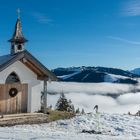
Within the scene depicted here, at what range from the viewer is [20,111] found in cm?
2900

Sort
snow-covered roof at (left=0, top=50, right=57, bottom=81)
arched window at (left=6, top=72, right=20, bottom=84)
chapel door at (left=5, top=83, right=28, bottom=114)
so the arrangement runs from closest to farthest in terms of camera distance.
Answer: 1. snow-covered roof at (left=0, top=50, right=57, bottom=81)
2. arched window at (left=6, top=72, right=20, bottom=84)
3. chapel door at (left=5, top=83, right=28, bottom=114)

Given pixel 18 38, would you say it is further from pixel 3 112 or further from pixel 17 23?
pixel 3 112

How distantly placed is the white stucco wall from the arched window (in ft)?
0.63

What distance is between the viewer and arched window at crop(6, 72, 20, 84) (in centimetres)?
2809

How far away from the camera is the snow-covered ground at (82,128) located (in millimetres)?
20453

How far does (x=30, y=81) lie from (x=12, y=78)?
1.45m

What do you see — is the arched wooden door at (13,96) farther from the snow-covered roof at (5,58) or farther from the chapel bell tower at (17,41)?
the chapel bell tower at (17,41)

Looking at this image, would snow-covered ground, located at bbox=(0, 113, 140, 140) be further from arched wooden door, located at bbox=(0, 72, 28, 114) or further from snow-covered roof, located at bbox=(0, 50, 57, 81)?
snow-covered roof, located at bbox=(0, 50, 57, 81)

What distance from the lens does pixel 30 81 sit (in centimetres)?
2928

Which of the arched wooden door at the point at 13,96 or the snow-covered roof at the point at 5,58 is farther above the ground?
the snow-covered roof at the point at 5,58

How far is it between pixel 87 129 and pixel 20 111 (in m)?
6.15

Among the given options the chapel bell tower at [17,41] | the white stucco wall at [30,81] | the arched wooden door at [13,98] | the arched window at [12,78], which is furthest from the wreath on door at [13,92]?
the chapel bell tower at [17,41]

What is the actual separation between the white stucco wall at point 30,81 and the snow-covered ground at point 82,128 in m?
2.92

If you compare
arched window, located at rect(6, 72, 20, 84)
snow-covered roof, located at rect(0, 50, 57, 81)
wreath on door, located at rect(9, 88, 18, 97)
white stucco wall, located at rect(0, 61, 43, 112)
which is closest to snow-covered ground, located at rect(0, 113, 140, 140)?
white stucco wall, located at rect(0, 61, 43, 112)
